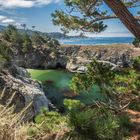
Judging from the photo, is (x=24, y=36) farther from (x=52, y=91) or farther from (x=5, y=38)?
(x=52, y=91)

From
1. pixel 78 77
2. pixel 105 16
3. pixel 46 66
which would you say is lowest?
pixel 46 66

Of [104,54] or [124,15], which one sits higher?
[124,15]

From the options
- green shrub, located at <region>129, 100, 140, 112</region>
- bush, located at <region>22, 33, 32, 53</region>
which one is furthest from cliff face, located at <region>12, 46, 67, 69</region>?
green shrub, located at <region>129, 100, 140, 112</region>

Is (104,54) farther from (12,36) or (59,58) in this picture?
(12,36)

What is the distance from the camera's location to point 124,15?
9617 millimetres

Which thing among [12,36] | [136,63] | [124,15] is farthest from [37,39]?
[124,15]

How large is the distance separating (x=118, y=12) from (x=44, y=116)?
399 cm

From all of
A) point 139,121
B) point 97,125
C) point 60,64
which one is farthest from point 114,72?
point 60,64

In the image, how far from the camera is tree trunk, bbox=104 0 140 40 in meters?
9.46

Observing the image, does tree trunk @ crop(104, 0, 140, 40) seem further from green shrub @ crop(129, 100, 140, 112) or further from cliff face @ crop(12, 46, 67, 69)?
cliff face @ crop(12, 46, 67, 69)

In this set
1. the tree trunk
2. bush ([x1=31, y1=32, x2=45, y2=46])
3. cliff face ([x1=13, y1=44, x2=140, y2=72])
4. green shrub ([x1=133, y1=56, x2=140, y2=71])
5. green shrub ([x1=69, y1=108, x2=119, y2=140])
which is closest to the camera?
green shrub ([x1=69, y1=108, x2=119, y2=140])

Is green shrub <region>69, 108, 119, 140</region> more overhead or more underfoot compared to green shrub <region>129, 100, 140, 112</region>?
more overhead

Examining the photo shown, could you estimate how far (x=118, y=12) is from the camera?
9.54 meters

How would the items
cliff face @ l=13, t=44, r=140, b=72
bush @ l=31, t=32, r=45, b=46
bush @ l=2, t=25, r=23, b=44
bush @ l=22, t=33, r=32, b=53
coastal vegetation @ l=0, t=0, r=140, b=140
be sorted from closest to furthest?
coastal vegetation @ l=0, t=0, r=140, b=140
bush @ l=22, t=33, r=32, b=53
cliff face @ l=13, t=44, r=140, b=72
bush @ l=2, t=25, r=23, b=44
bush @ l=31, t=32, r=45, b=46
